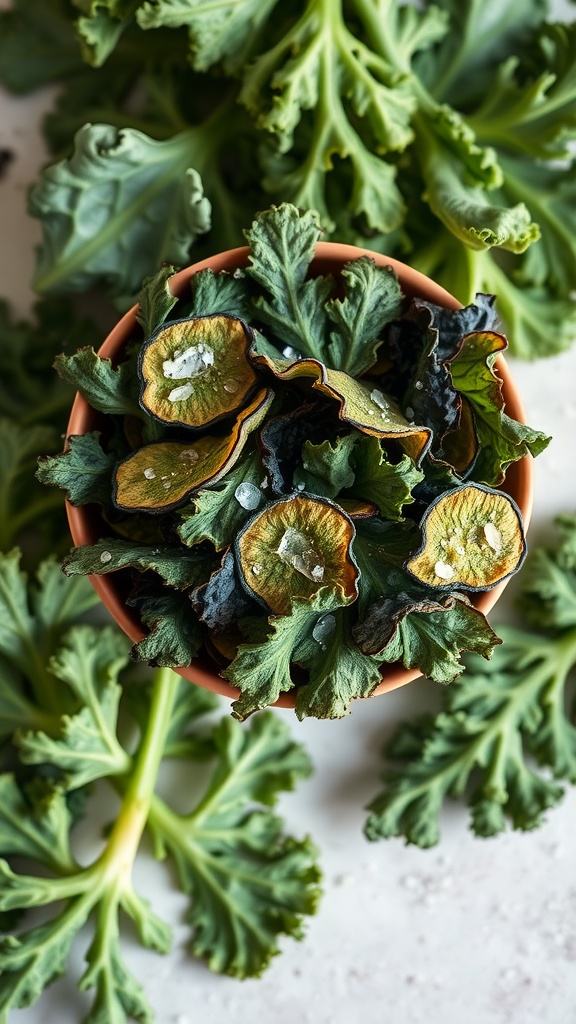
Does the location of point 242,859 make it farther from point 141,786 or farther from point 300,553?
point 300,553

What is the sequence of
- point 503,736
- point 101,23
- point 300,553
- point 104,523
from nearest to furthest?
point 300,553, point 104,523, point 101,23, point 503,736

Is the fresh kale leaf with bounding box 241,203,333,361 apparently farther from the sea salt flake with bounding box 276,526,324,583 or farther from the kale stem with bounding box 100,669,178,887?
the kale stem with bounding box 100,669,178,887

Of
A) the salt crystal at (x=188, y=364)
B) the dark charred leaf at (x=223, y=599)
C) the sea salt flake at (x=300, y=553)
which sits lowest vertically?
the dark charred leaf at (x=223, y=599)

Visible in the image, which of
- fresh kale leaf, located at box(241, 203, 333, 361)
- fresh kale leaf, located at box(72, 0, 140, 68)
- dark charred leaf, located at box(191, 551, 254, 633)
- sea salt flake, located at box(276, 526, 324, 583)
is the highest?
fresh kale leaf, located at box(72, 0, 140, 68)

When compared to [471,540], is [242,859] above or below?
below

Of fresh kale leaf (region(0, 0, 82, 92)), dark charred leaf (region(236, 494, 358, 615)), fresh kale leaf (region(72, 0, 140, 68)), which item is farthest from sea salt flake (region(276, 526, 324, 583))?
fresh kale leaf (region(0, 0, 82, 92))

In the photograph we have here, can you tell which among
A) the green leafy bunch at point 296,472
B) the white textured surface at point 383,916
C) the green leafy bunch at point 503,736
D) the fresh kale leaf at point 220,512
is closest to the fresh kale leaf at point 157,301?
the green leafy bunch at point 296,472

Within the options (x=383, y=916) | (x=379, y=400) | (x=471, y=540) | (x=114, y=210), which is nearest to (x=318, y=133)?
(x=114, y=210)

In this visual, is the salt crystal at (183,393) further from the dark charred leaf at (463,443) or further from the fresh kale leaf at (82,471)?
the dark charred leaf at (463,443)
